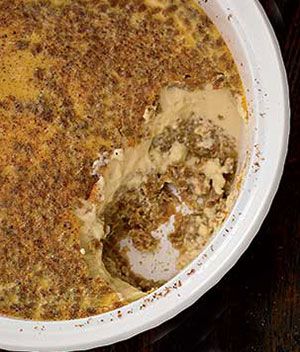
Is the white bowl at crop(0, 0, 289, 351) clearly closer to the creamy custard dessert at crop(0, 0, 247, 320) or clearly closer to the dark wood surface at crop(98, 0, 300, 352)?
the creamy custard dessert at crop(0, 0, 247, 320)

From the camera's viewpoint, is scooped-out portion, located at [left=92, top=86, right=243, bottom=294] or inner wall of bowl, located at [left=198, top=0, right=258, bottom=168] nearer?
inner wall of bowl, located at [left=198, top=0, right=258, bottom=168]

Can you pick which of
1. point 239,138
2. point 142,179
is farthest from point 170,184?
point 239,138

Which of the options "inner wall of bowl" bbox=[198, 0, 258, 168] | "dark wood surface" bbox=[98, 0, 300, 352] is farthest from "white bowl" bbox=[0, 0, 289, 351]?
"dark wood surface" bbox=[98, 0, 300, 352]

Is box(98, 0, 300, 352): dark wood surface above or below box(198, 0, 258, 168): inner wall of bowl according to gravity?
below

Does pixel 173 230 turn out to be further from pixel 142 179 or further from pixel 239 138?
pixel 239 138

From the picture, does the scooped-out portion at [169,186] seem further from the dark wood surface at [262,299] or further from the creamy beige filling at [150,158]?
the dark wood surface at [262,299]

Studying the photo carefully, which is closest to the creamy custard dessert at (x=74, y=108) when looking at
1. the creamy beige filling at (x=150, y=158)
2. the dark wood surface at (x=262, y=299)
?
the creamy beige filling at (x=150, y=158)
